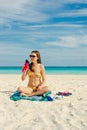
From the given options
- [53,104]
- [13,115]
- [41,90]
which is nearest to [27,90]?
[41,90]

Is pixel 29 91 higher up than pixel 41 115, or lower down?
higher up

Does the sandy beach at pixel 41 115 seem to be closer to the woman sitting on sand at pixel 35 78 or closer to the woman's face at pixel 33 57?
the woman sitting on sand at pixel 35 78

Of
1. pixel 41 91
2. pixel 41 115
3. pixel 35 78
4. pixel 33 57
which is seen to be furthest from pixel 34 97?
pixel 41 115

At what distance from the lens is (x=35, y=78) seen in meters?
9.41

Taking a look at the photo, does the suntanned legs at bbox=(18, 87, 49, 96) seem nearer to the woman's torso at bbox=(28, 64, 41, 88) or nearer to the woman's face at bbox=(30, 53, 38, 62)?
the woman's torso at bbox=(28, 64, 41, 88)

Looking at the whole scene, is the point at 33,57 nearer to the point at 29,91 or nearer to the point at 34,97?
the point at 29,91

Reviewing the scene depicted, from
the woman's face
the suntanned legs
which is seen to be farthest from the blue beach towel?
the woman's face

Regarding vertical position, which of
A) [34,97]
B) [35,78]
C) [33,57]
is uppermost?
[33,57]

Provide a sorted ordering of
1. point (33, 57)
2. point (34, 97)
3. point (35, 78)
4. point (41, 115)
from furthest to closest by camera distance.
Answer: point (35, 78) → point (33, 57) → point (34, 97) → point (41, 115)

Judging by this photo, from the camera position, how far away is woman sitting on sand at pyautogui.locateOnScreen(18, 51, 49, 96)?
9148 millimetres

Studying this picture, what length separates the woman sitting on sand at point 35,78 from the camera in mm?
9148

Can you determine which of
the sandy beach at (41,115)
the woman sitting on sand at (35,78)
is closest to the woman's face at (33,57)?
the woman sitting on sand at (35,78)

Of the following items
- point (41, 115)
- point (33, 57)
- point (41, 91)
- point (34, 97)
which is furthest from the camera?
point (41, 91)

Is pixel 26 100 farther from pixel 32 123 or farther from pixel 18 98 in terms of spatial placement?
pixel 32 123
